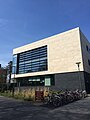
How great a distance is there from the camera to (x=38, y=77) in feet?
106

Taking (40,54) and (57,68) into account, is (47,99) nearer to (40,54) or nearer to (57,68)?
(57,68)

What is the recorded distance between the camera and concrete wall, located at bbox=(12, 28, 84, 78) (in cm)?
2612

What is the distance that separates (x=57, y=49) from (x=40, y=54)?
5.13 meters

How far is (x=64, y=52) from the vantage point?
28.1 m

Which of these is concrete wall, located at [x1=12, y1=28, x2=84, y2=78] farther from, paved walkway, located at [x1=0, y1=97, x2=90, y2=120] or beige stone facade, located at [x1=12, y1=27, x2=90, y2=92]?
paved walkway, located at [x1=0, y1=97, x2=90, y2=120]

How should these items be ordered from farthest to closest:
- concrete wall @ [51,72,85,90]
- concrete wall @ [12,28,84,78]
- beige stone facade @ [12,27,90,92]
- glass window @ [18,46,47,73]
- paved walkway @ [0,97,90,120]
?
1. glass window @ [18,46,47,73]
2. concrete wall @ [12,28,84,78]
3. beige stone facade @ [12,27,90,92]
4. concrete wall @ [51,72,85,90]
5. paved walkway @ [0,97,90,120]

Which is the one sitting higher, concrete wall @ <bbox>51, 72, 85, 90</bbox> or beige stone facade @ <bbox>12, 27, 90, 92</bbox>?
beige stone facade @ <bbox>12, 27, 90, 92</bbox>

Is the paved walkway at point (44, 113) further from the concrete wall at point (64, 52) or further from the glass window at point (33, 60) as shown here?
the glass window at point (33, 60)

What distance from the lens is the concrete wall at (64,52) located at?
26125 millimetres

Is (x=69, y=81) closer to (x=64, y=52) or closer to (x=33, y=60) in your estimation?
(x=64, y=52)

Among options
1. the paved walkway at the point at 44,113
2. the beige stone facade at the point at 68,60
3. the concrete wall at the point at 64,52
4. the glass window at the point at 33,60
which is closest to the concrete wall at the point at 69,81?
the beige stone facade at the point at 68,60

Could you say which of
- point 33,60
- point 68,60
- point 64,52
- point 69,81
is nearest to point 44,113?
point 69,81

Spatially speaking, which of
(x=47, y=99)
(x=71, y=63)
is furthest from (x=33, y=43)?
(x=47, y=99)

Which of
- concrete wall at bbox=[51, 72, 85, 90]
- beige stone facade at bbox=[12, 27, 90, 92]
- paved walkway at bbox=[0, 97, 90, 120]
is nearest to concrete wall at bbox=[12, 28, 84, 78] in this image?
beige stone facade at bbox=[12, 27, 90, 92]
